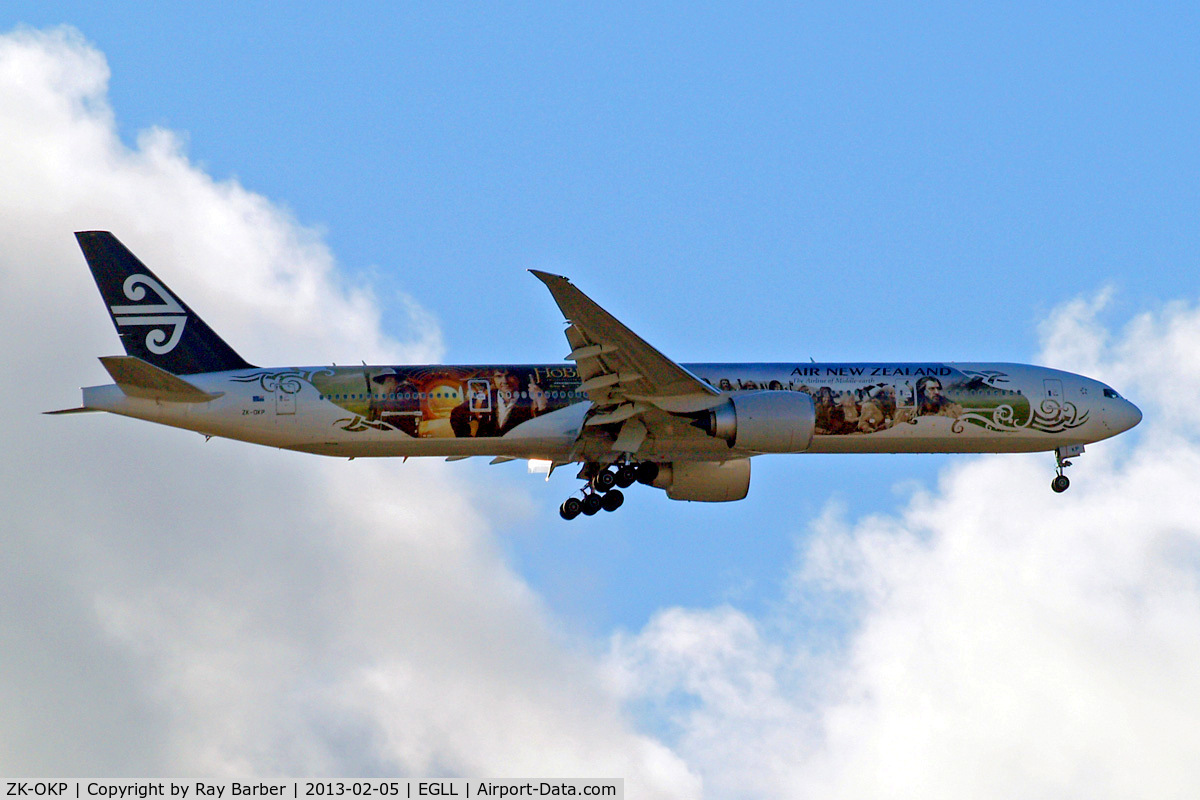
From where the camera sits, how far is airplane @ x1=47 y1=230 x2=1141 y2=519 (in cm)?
3544

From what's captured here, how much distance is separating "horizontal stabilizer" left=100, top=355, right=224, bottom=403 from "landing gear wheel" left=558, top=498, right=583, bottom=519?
30.9 feet

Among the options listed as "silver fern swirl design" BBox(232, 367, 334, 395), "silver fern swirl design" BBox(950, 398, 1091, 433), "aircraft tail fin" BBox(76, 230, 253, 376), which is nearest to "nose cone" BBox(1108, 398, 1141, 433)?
"silver fern swirl design" BBox(950, 398, 1091, 433)

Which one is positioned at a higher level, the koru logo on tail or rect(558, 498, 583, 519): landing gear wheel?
the koru logo on tail

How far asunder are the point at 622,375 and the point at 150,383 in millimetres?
11743

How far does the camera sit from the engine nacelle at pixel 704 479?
40500 millimetres

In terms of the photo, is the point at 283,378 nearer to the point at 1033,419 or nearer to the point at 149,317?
the point at 149,317

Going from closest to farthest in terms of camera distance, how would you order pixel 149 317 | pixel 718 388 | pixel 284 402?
1. pixel 284 402
2. pixel 718 388
3. pixel 149 317

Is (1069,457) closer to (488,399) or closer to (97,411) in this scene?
(488,399)

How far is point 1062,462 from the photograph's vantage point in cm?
4066

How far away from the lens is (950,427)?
38625 millimetres

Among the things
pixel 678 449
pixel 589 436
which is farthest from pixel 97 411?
pixel 678 449

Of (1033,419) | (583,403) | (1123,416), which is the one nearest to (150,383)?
(583,403)

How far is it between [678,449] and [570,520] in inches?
141

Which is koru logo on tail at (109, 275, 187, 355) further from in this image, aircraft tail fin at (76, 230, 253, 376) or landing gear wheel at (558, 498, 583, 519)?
landing gear wheel at (558, 498, 583, 519)
